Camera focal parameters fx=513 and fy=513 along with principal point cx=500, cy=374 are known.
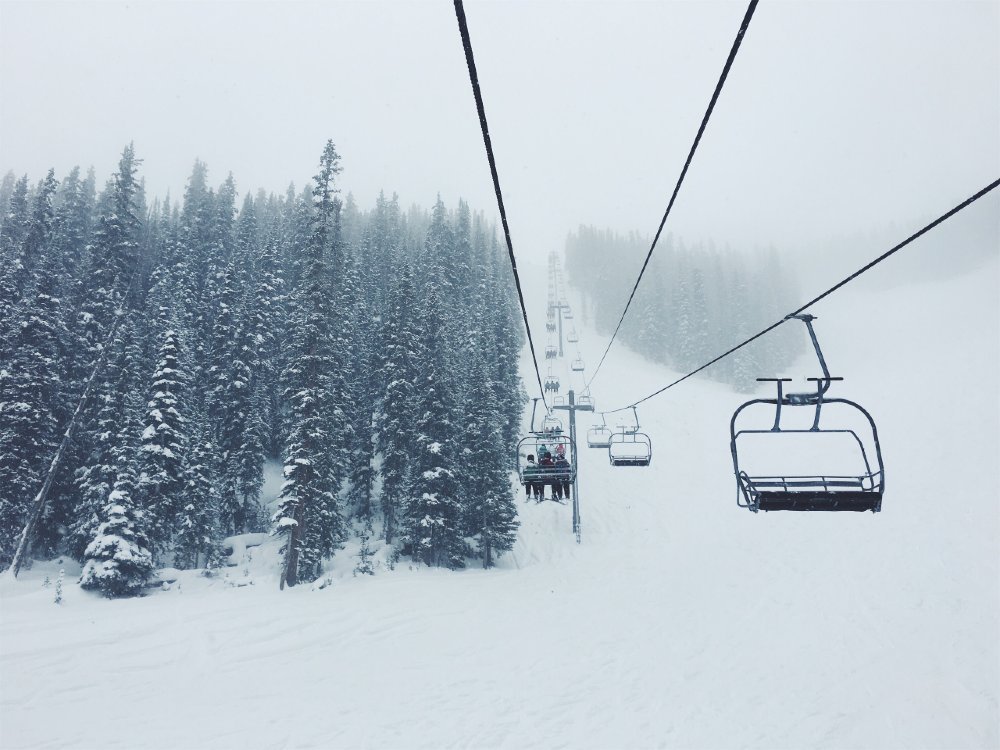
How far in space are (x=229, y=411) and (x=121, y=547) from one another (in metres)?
12.6

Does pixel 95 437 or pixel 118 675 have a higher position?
pixel 95 437

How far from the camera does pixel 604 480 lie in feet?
127

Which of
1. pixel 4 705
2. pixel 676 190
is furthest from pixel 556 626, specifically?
pixel 676 190

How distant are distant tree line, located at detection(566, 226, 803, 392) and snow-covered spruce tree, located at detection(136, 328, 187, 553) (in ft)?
182

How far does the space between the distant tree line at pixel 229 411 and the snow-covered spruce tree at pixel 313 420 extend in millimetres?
93

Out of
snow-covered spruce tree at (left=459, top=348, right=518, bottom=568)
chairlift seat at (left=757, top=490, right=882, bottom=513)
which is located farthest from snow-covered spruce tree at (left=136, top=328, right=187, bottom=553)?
chairlift seat at (left=757, top=490, right=882, bottom=513)

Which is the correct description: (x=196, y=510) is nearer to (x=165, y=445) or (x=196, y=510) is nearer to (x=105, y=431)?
(x=165, y=445)

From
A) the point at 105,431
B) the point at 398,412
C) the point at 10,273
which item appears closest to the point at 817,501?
the point at 398,412

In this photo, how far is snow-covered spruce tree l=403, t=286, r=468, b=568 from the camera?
86.4 feet

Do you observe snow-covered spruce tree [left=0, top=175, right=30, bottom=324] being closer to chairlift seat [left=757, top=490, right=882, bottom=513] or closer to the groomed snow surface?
the groomed snow surface

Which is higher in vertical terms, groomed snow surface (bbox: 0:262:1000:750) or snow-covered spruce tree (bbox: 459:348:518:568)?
snow-covered spruce tree (bbox: 459:348:518:568)

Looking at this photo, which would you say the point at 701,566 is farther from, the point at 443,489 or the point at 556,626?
the point at 443,489

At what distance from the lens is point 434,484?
27141mm

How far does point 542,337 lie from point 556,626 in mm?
72222
